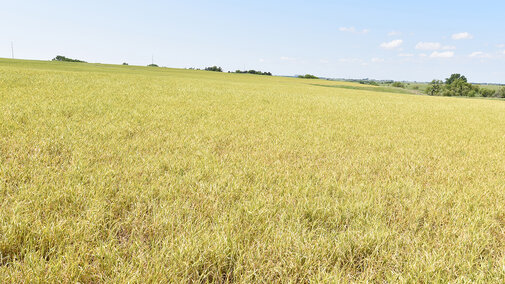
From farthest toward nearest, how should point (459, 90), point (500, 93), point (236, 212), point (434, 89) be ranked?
point (434, 89), point (459, 90), point (500, 93), point (236, 212)

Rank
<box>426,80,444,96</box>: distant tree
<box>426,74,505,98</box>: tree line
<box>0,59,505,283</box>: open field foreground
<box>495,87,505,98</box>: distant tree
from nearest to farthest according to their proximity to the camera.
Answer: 1. <box>0,59,505,283</box>: open field foreground
2. <box>495,87,505,98</box>: distant tree
3. <box>426,74,505,98</box>: tree line
4. <box>426,80,444,96</box>: distant tree

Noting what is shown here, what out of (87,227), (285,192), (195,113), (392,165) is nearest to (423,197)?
(392,165)

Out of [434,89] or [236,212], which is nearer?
[236,212]

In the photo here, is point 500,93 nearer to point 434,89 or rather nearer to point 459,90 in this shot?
point 459,90

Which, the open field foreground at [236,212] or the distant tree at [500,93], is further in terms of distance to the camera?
the distant tree at [500,93]

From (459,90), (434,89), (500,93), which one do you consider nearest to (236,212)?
(434,89)

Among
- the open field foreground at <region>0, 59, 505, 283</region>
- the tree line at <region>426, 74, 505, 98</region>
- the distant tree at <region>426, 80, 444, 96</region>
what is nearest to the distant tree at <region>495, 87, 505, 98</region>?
the tree line at <region>426, 74, 505, 98</region>

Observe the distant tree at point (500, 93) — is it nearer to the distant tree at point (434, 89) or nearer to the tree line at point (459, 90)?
the tree line at point (459, 90)

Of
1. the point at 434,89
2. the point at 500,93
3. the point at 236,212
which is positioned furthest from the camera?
the point at 434,89

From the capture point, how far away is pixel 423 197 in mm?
3273

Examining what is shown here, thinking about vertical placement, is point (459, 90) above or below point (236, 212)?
above

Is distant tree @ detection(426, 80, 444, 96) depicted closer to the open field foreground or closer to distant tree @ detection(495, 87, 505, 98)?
distant tree @ detection(495, 87, 505, 98)

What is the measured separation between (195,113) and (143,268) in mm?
7913

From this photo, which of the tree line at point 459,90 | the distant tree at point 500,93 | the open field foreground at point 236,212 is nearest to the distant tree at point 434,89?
the tree line at point 459,90
